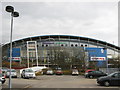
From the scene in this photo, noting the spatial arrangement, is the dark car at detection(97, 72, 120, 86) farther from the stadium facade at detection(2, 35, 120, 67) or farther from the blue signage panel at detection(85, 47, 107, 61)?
the blue signage panel at detection(85, 47, 107, 61)

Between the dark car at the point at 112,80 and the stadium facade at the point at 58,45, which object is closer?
the dark car at the point at 112,80

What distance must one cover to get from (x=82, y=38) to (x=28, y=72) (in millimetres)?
74922

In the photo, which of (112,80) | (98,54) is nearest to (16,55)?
(98,54)

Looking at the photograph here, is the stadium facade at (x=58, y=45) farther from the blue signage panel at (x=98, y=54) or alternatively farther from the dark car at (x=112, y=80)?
the dark car at (x=112, y=80)

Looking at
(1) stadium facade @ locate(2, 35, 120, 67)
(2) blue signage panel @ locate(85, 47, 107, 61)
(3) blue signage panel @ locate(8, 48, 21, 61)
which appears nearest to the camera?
(1) stadium facade @ locate(2, 35, 120, 67)

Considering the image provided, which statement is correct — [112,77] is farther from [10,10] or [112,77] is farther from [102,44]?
[102,44]

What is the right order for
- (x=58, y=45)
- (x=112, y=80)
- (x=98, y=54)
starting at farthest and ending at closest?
1. (x=98, y=54)
2. (x=58, y=45)
3. (x=112, y=80)

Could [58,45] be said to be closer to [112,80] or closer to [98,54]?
[98,54]

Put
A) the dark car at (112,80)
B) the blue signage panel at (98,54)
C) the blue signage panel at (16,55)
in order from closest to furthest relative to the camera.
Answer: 1. the dark car at (112,80)
2. the blue signage panel at (98,54)
3. the blue signage panel at (16,55)

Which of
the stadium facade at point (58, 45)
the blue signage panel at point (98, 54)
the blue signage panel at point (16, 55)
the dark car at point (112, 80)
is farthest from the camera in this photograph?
the blue signage panel at point (16, 55)

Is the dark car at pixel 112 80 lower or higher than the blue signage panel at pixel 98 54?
lower

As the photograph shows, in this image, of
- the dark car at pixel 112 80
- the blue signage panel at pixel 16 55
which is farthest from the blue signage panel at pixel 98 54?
the dark car at pixel 112 80

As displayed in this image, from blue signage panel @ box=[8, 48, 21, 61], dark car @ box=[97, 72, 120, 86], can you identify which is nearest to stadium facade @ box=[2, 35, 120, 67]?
blue signage panel @ box=[8, 48, 21, 61]

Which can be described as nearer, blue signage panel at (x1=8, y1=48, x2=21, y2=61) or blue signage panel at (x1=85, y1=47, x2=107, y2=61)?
blue signage panel at (x1=85, y1=47, x2=107, y2=61)
